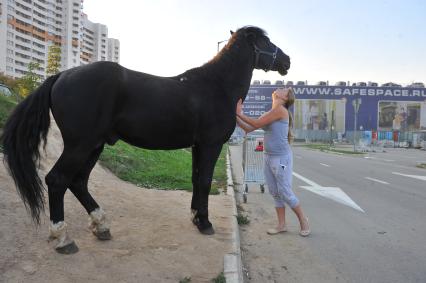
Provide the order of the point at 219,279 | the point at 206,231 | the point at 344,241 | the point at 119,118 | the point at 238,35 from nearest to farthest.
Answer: the point at 219,279
the point at 119,118
the point at 206,231
the point at 238,35
the point at 344,241

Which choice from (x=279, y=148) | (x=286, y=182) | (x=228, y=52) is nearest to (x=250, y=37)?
(x=228, y=52)

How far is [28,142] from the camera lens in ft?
12.7

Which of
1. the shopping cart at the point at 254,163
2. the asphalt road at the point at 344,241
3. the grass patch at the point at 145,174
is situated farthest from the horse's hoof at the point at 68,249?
the shopping cart at the point at 254,163

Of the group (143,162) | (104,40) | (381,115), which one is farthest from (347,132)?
(104,40)

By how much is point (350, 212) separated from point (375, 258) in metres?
2.95

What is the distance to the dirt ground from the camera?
11.4ft

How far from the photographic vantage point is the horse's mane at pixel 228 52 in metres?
4.92

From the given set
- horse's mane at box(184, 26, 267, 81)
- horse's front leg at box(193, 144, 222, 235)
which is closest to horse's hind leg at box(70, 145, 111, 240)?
horse's front leg at box(193, 144, 222, 235)

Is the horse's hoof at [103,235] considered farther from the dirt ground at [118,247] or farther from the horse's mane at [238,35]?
the horse's mane at [238,35]

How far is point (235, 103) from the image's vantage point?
504cm

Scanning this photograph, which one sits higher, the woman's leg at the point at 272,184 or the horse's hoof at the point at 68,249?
the woman's leg at the point at 272,184

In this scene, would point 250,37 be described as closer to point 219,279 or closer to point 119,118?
point 119,118

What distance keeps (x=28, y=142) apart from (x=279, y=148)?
3.23 m

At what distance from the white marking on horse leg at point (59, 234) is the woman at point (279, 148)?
8.87 feet
